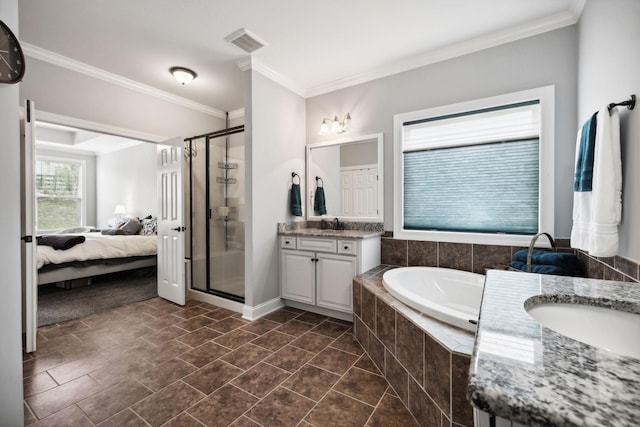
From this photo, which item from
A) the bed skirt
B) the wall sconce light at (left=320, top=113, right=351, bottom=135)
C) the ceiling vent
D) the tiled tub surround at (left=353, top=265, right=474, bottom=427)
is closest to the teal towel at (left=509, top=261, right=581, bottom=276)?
the tiled tub surround at (left=353, top=265, right=474, bottom=427)

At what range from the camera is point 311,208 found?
360 cm

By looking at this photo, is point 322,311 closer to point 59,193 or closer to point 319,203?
point 319,203

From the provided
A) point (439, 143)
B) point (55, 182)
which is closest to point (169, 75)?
point (439, 143)

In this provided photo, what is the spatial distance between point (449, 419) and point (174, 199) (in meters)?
3.36

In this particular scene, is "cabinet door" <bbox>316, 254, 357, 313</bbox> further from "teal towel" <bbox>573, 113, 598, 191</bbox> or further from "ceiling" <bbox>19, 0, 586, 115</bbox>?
"ceiling" <bbox>19, 0, 586, 115</bbox>

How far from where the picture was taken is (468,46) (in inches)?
101

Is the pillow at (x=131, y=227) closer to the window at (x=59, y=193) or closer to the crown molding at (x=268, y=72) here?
the window at (x=59, y=193)

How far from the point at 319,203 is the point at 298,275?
97 centimetres

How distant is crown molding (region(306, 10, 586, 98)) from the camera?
221 centimetres

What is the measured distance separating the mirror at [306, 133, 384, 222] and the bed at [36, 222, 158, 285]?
3.08m

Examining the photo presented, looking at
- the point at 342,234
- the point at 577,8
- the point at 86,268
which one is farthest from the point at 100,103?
the point at 577,8

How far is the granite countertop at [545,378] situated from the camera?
373 mm

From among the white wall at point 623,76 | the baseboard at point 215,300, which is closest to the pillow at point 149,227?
the baseboard at point 215,300

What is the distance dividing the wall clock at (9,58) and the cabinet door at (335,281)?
8.00ft
